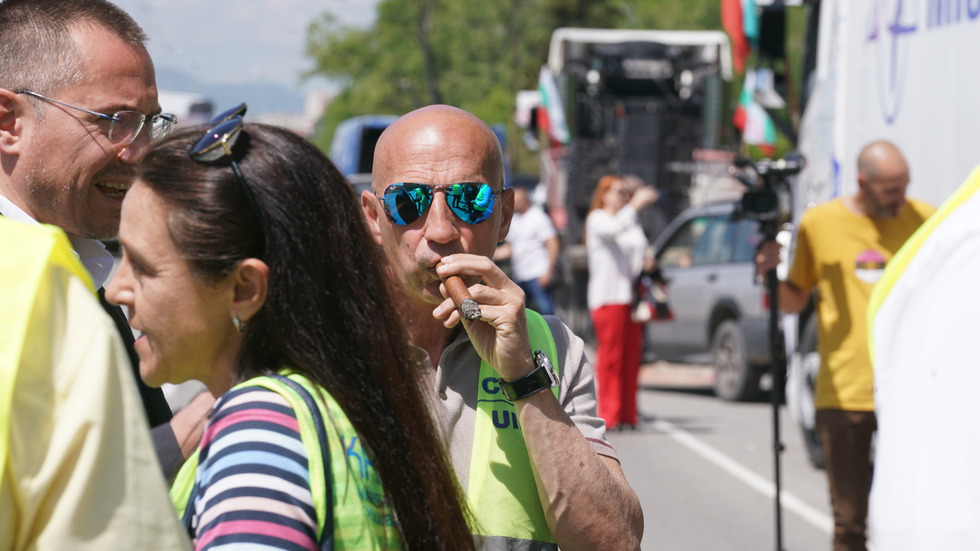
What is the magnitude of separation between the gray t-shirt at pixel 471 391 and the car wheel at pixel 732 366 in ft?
30.3

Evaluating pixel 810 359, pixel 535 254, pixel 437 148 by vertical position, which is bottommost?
pixel 535 254

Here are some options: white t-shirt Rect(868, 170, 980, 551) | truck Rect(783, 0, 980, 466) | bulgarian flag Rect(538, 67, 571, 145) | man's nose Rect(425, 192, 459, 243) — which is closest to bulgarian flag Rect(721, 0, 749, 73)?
truck Rect(783, 0, 980, 466)

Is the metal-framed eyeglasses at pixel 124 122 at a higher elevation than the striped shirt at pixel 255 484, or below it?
higher

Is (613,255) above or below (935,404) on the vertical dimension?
below

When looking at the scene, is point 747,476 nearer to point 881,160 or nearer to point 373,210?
point 881,160

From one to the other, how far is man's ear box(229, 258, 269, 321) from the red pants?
788 cm

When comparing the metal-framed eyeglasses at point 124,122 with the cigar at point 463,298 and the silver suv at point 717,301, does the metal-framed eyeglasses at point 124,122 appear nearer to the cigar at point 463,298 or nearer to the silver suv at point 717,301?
the cigar at point 463,298

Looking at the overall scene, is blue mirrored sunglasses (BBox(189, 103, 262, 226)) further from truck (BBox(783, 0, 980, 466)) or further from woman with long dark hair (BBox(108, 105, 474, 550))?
truck (BBox(783, 0, 980, 466))

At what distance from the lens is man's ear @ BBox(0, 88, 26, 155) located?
251 centimetres

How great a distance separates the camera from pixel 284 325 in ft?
5.37

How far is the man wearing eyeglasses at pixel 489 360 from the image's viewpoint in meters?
2.11

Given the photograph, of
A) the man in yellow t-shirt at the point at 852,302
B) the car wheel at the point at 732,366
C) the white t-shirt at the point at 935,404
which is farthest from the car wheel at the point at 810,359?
the white t-shirt at the point at 935,404

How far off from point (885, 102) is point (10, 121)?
450 centimetres

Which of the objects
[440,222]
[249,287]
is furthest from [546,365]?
[249,287]
